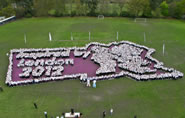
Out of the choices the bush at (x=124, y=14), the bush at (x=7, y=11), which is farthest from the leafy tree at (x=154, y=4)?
the bush at (x=7, y=11)

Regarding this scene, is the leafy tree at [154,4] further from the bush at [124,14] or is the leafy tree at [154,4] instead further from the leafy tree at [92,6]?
the leafy tree at [92,6]

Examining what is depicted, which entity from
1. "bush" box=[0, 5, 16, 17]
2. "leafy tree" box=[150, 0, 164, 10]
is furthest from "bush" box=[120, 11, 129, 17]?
"bush" box=[0, 5, 16, 17]

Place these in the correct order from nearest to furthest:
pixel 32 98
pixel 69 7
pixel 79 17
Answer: pixel 32 98, pixel 79 17, pixel 69 7

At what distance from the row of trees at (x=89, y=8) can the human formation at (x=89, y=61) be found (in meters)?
28.6

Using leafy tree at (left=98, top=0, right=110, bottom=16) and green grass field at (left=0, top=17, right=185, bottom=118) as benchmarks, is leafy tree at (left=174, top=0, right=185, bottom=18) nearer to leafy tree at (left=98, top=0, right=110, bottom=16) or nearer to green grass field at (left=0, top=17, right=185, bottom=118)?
leafy tree at (left=98, top=0, right=110, bottom=16)

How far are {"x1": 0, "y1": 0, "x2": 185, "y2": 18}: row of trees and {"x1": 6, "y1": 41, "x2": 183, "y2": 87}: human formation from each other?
28.6 metres

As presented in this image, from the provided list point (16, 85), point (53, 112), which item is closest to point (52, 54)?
point (16, 85)

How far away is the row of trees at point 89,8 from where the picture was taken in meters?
56.1

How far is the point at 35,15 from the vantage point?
60688 mm

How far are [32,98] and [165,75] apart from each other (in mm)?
19964

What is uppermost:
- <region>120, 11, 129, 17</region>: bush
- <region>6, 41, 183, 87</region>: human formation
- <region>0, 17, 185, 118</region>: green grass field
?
<region>120, 11, 129, 17</region>: bush

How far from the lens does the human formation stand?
24828 millimetres

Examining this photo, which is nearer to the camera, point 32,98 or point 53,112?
point 53,112

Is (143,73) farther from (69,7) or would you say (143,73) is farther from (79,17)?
(69,7)
